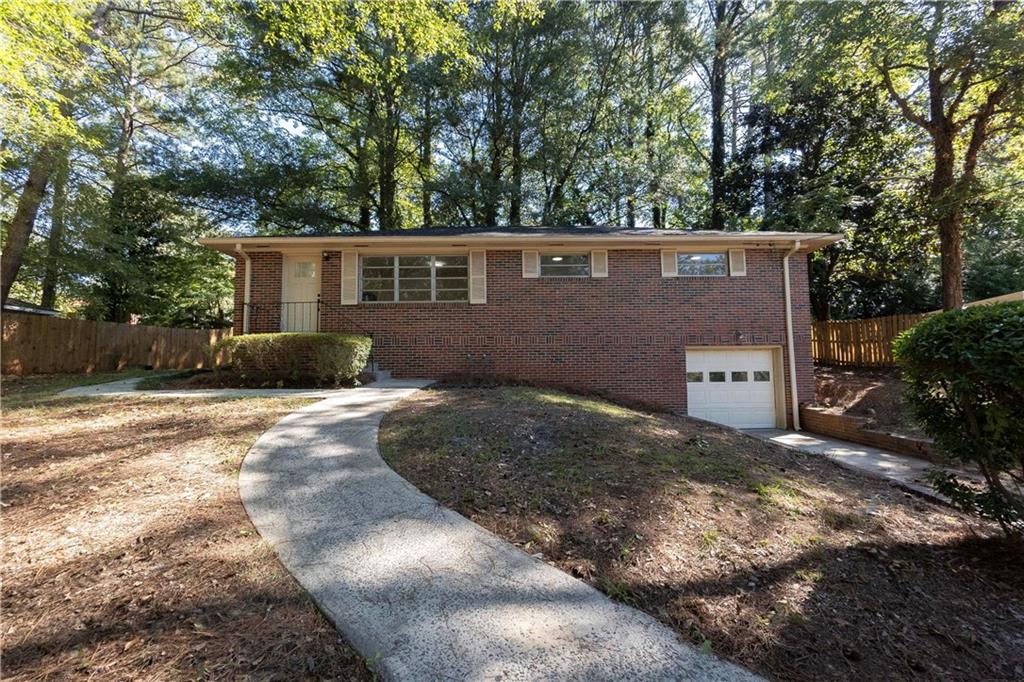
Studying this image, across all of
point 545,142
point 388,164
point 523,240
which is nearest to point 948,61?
point 523,240

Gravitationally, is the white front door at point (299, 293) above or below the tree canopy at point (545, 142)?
below

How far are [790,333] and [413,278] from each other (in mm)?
8708

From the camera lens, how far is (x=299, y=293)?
1065 cm

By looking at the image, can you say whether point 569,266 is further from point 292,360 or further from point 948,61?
point 948,61

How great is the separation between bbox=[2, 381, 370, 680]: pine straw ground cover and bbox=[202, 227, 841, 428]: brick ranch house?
6.33m

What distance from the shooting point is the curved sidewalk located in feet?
5.81

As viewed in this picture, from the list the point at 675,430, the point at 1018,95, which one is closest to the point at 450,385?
the point at 675,430

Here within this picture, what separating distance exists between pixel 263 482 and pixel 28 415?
475 cm

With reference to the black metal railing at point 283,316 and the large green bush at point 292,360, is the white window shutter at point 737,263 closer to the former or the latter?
the large green bush at point 292,360

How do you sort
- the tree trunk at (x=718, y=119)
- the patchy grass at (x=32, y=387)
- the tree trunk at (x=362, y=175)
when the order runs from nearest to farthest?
the patchy grass at (x=32, y=387), the tree trunk at (x=362, y=175), the tree trunk at (x=718, y=119)

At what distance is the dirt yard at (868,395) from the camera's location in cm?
836

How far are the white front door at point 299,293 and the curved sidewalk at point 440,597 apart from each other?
761 centimetres

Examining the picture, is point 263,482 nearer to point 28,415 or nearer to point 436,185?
point 28,415

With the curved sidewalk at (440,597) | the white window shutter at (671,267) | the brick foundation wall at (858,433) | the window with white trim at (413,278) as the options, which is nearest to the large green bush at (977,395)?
the curved sidewalk at (440,597)
